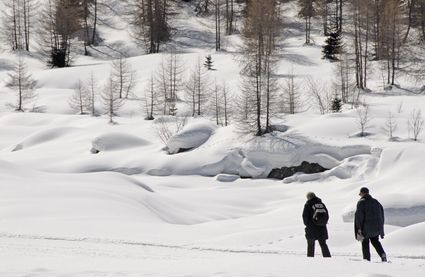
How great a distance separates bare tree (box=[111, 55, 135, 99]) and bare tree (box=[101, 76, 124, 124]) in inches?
19.4

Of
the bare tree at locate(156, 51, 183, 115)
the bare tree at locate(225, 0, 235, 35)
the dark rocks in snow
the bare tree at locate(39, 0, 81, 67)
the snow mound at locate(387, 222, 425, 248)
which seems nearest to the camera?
the snow mound at locate(387, 222, 425, 248)

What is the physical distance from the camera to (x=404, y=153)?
25.2 metres

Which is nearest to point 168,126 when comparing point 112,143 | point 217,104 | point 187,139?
point 217,104

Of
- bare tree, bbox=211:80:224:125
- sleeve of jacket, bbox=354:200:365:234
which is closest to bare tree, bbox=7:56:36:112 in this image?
bare tree, bbox=211:80:224:125

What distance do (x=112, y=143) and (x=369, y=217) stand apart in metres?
24.3

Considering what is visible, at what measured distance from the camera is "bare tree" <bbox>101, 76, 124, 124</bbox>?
41250mm

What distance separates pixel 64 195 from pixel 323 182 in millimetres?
13733

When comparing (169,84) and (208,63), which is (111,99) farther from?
(208,63)

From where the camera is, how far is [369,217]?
Answer: 35.0 ft

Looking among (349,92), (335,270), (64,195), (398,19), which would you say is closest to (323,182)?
(64,195)

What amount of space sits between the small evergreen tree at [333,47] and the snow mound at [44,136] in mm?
22977

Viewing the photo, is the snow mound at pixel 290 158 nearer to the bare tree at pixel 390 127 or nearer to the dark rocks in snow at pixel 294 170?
the dark rocks in snow at pixel 294 170

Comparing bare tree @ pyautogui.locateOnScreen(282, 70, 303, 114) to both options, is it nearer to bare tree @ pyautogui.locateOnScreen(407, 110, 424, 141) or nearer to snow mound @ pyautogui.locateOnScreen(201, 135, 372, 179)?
snow mound @ pyautogui.locateOnScreen(201, 135, 372, 179)

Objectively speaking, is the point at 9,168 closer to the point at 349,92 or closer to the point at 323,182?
the point at 323,182
